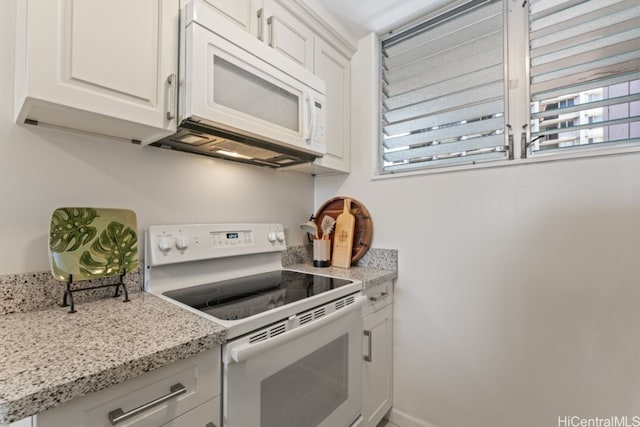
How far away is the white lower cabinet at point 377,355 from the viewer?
4.75 feet

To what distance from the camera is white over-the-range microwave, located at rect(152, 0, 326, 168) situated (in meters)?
0.99

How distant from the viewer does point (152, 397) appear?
653mm

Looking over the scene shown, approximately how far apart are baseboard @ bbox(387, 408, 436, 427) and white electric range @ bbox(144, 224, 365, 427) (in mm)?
431

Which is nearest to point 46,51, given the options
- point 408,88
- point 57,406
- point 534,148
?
point 57,406

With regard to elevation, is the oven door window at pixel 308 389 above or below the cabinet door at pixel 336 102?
below

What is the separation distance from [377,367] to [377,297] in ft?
1.24

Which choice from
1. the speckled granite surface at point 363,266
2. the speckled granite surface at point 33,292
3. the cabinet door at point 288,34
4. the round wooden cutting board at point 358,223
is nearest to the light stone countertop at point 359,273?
the speckled granite surface at point 363,266

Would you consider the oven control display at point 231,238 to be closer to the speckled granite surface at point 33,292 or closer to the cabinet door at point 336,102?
the speckled granite surface at point 33,292

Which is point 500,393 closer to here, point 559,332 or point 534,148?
point 559,332

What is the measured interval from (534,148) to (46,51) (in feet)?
6.05

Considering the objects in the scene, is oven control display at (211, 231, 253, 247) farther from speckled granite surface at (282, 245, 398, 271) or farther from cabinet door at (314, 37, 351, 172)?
cabinet door at (314, 37, 351, 172)

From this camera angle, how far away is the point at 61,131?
39.6 inches
